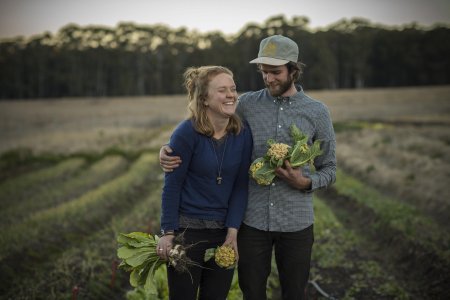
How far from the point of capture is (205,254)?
9.67ft

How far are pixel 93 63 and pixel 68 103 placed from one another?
1348cm

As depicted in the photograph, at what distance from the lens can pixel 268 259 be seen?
3.24 metres

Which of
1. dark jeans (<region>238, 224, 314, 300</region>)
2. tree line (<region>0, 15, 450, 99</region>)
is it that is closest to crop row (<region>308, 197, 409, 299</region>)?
dark jeans (<region>238, 224, 314, 300</region>)

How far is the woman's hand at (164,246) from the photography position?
2889mm

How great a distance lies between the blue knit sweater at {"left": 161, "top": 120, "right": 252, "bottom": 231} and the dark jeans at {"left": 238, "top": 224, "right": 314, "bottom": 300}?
26cm

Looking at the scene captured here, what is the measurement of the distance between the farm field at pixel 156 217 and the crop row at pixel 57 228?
0.02m

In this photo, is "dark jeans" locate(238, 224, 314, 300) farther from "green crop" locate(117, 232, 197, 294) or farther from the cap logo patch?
the cap logo patch

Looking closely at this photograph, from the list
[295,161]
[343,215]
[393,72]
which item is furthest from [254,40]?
[295,161]

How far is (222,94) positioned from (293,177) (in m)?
0.79

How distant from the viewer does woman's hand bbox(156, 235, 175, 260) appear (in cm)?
289

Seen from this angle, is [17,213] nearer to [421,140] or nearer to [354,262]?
[354,262]

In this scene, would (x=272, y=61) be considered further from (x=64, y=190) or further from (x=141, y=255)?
(x=64, y=190)

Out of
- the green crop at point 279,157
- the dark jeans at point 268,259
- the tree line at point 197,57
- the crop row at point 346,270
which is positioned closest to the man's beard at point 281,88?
the green crop at point 279,157

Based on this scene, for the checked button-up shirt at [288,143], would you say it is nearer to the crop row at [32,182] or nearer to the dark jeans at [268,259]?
the dark jeans at [268,259]
